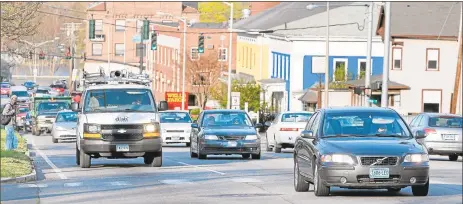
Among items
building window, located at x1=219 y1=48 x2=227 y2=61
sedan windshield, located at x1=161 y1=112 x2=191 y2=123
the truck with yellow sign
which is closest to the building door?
the truck with yellow sign

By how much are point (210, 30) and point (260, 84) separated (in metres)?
26.9

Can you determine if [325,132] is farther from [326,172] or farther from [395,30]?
[395,30]

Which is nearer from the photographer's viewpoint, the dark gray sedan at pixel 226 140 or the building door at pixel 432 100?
the dark gray sedan at pixel 226 140

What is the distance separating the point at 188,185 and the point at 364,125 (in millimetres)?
4462

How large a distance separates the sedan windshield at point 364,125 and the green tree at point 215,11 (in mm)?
138530

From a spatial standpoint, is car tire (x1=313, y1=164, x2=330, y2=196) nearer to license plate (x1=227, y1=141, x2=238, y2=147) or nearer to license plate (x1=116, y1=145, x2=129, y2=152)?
license plate (x1=116, y1=145, x2=129, y2=152)

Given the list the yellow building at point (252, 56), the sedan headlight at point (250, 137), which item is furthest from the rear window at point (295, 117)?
the yellow building at point (252, 56)

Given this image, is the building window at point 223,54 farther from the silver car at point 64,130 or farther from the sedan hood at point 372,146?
the sedan hood at point 372,146

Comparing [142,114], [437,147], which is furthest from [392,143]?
[437,147]

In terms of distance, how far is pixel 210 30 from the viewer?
373 ft

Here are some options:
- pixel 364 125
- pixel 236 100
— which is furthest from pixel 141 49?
pixel 364 125

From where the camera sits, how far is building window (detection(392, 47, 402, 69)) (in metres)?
73.2

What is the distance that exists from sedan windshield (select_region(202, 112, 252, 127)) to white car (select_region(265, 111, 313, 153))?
5.54m

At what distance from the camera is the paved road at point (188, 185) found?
65.3ft
